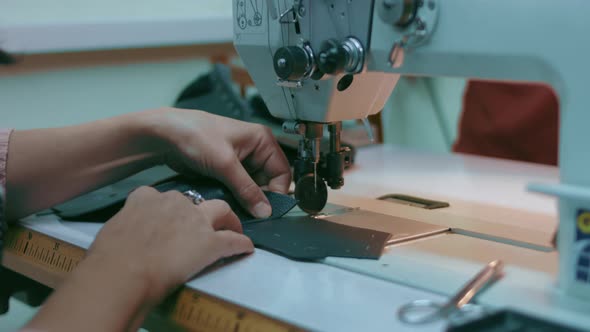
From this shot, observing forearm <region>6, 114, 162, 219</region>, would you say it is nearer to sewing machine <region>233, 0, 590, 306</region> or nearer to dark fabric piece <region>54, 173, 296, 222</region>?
dark fabric piece <region>54, 173, 296, 222</region>

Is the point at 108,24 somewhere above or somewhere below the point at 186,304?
above

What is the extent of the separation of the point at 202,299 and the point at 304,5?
464mm

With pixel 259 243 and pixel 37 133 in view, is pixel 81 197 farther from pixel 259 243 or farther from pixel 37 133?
pixel 259 243

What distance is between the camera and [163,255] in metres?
0.87

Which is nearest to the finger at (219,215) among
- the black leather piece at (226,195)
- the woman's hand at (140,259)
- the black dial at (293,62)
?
the woman's hand at (140,259)

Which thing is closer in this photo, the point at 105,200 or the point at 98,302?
the point at 98,302

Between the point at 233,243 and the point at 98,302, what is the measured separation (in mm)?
216

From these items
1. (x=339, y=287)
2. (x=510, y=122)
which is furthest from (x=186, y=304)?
(x=510, y=122)

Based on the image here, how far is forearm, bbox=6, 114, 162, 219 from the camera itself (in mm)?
1153

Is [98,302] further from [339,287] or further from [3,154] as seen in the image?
[3,154]

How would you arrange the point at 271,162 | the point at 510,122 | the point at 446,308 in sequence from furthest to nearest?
the point at 510,122, the point at 271,162, the point at 446,308

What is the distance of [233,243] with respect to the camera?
0.95 metres

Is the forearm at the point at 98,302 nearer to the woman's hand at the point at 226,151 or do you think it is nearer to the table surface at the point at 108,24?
the woman's hand at the point at 226,151

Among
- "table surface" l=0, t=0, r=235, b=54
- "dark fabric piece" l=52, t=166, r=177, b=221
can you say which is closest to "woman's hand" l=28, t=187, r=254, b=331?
"dark fabric piece" l=52, t=166, r=177, b=221
